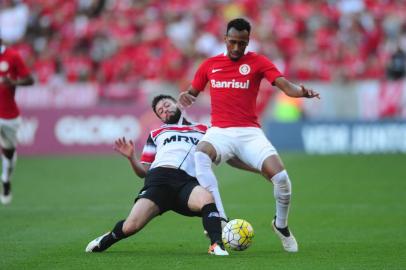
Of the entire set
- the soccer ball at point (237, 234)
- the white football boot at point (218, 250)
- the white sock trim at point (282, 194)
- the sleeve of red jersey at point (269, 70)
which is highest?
the sleeve of red jersey at point (269, 70)

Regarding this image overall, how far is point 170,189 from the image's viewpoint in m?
9.95

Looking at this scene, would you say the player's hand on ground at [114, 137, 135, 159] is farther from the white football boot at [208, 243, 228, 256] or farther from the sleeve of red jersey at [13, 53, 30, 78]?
the sleeve of red jersey at [13, 53, 30, 78]

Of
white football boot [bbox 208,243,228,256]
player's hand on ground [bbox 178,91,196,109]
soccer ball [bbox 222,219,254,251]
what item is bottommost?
white football boot [bbox 208,243,228,256]

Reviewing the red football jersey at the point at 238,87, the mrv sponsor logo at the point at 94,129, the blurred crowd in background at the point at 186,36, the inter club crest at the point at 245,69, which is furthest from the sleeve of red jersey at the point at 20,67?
the blurred crowd in background at the point at 186,36

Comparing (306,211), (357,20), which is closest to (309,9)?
(357,20)

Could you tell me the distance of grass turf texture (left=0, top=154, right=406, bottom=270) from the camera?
9234mm

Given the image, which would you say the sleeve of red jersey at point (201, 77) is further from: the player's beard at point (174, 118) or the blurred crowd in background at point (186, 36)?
the blurred crowd in background at point (186, 36)

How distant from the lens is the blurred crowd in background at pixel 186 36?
2578cm

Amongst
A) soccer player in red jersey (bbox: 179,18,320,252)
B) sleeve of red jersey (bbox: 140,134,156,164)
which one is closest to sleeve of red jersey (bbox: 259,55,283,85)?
soccer player in red jersey (bbox: 179,18,320,252)

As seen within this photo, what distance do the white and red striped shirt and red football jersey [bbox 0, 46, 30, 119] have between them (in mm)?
5565

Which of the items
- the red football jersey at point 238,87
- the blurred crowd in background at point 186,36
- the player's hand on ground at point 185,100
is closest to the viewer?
the red football jersey at point 238,87

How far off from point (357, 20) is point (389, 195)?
11726 mm

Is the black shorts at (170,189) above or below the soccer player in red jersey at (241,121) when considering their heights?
below

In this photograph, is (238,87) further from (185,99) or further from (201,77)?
(185,99)
